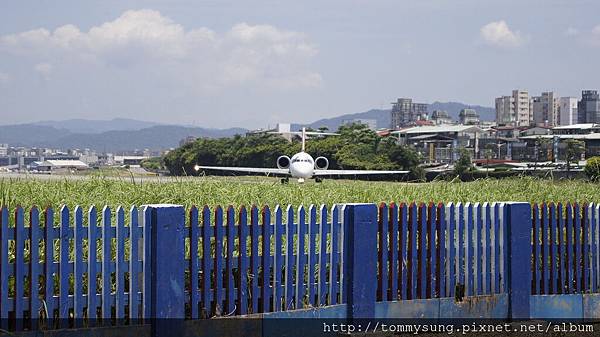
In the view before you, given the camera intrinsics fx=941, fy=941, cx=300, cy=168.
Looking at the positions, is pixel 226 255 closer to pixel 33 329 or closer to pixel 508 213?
pixel 33 329

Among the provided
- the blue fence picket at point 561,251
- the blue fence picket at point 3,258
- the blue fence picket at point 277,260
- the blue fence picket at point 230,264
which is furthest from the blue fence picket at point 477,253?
the blue fence picket at point 3,258

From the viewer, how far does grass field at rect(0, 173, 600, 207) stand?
505 inches

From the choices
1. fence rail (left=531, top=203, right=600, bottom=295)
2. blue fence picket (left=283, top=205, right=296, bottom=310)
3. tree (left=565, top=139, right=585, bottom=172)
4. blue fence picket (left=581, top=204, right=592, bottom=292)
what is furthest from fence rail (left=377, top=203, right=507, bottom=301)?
tree (left=565, top=139, right=585, bottom=172)

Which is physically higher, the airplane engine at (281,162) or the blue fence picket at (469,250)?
the airplane engine at (281,162)

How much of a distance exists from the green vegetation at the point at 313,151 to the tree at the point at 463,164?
757cm

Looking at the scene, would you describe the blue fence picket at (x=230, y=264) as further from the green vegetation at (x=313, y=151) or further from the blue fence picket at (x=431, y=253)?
the green vegetation at (x=313, y=151)

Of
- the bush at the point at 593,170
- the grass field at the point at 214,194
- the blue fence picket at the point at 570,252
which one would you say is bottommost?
the blue fence picket at the point at 570,252

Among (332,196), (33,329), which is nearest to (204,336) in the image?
(33,329)

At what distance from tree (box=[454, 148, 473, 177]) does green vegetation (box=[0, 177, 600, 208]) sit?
4803 inches

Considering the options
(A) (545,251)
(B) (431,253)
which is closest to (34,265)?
(B) (431,253)

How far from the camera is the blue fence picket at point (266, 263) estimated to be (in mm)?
8984

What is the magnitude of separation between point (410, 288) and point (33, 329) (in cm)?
400

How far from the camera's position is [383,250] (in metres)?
9.70

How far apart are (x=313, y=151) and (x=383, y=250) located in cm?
12810
